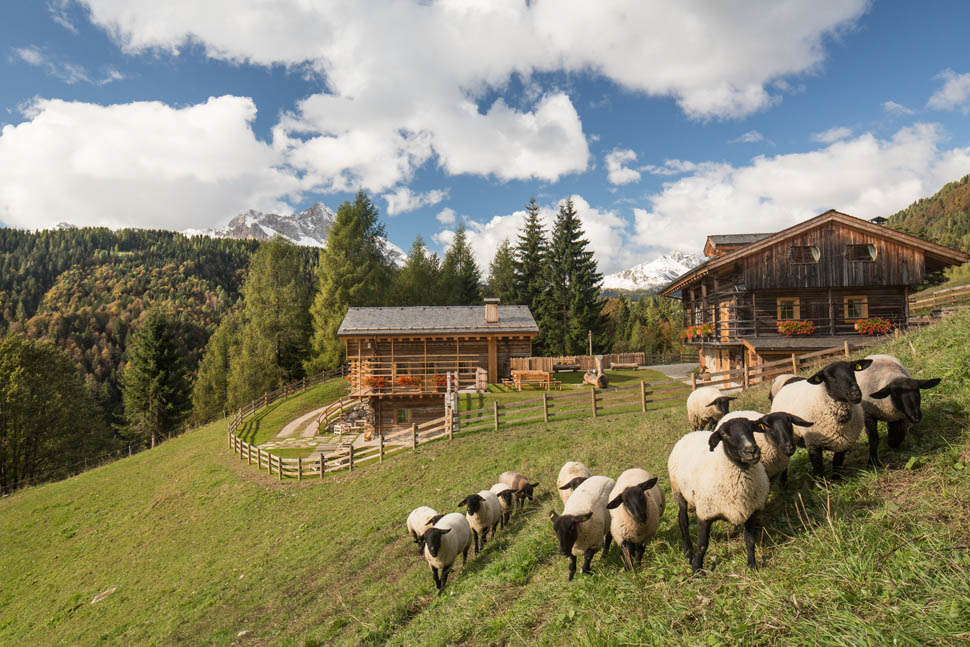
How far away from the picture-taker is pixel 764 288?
21969mm

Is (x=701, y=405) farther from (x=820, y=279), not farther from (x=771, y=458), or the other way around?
(x=820, y=279)

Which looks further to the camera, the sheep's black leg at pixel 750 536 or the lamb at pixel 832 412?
the lamb at pixel 832 412

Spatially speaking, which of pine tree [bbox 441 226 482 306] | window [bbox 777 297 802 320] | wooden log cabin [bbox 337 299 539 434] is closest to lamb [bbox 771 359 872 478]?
wooden log cabin [bbox 337 299 539 434]

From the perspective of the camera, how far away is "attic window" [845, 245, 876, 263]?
21.6 m

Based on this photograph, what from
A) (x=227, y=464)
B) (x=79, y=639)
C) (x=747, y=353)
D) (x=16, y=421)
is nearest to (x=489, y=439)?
(x=79, y=639)

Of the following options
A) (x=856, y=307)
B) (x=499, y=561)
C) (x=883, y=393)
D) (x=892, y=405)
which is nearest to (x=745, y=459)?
(x=883, y=393)

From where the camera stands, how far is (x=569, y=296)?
4534 cm

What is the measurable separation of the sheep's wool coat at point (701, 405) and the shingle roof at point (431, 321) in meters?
19.0

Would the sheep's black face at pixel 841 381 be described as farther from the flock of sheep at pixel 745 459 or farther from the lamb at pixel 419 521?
the lamb at pixel 419 521

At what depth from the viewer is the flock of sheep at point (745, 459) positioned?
4168 millimetres

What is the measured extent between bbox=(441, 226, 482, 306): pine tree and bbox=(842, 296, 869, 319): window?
34.1m

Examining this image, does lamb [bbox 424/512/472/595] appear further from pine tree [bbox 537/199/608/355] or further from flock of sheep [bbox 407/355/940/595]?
pine tree [bbox 537/199/608/355]

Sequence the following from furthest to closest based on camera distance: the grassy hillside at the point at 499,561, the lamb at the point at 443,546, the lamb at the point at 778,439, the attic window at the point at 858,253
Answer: the attic window at the point at 858,253, the lamb at the point at 443,546, the lamb at the point at 778,439, the grassy hillside at the point at 499,561

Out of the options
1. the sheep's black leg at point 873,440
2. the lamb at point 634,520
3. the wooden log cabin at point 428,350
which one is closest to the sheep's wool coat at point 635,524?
the lamb at point 634,520
